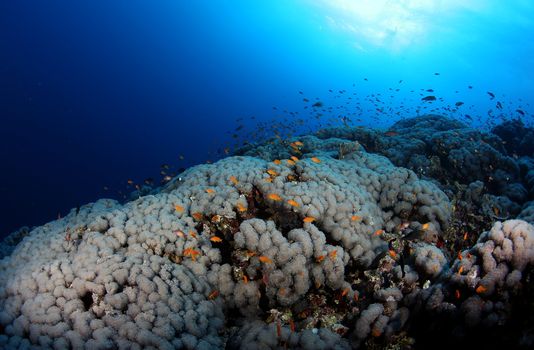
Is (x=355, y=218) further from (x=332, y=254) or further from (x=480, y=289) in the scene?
(x=480, y=289)

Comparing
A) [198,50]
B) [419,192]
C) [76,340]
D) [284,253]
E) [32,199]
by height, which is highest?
[198,50]

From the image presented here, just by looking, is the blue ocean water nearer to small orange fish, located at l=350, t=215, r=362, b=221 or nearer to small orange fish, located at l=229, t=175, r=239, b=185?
small orange fish, located at l=229, t=175, r=239, b=185

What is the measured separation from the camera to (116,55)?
296ft

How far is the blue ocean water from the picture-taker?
4366 centimetres

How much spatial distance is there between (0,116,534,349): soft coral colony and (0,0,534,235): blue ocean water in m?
9.83

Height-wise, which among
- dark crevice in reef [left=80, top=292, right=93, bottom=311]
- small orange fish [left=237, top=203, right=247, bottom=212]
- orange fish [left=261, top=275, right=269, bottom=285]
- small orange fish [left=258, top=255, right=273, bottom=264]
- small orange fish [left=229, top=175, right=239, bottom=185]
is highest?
small orange fish [left=229, top=175, right=239, bottom=185]

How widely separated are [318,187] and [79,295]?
4521mm

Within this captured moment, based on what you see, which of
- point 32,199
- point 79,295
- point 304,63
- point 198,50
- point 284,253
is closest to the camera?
point 79,295

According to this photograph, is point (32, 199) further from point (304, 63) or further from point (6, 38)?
point (304, 63)

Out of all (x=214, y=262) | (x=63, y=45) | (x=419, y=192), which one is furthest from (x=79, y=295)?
(x=63, y=45)

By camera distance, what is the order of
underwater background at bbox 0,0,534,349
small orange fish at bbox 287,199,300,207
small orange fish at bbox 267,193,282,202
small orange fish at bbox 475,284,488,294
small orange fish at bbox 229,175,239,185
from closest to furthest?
small orange fish at bbox 475,284,488,294, underwater background at bbox 0,0,534,349, small orange fish at bbox 287,199,300,207, small orange fish at bbox 267,193,282,202, small orange fish at bbox 229,175,239,185

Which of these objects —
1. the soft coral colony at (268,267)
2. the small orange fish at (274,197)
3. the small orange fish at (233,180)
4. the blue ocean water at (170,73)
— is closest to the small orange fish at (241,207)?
the soft coral colony at (268,267)

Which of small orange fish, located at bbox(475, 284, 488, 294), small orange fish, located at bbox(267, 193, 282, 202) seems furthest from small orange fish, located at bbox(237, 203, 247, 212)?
small orange fish, located at bbox(475, 284, 488, 294)

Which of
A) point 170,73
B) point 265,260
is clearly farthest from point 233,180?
point 170,73
